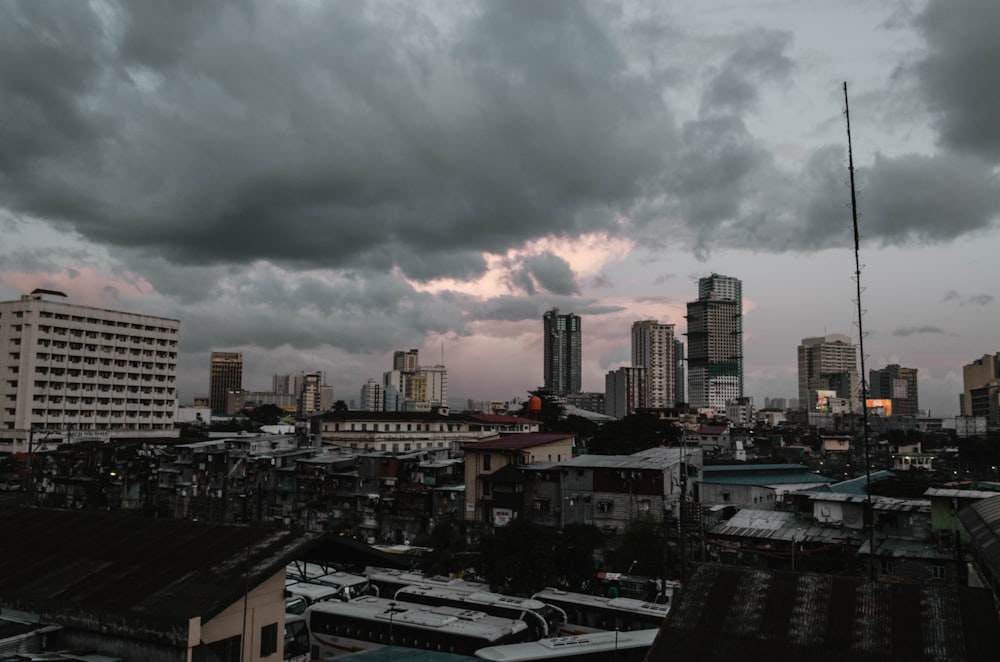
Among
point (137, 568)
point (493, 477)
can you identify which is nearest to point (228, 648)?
point (137, 568)

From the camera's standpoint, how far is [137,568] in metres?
15.2

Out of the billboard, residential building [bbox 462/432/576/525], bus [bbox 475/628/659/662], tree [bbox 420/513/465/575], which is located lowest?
tree [bbox 420/513/465/575]

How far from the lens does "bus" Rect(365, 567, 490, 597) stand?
3109cm

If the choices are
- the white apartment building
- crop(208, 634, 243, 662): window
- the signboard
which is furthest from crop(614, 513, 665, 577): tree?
the white apartment building

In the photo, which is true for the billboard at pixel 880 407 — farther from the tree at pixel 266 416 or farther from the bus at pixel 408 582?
the bus at pixel 408 582

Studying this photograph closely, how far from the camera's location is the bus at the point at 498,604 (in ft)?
86.7

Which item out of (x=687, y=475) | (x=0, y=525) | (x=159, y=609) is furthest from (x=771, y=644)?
(x=687, y=475)

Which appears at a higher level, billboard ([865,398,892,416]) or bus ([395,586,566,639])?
billboard ([865,398,892,416])

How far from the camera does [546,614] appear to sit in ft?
88.6

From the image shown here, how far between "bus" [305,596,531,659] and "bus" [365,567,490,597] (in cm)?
379

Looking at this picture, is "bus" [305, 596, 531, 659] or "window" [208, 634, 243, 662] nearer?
"window" [208, 634, 243, 662]

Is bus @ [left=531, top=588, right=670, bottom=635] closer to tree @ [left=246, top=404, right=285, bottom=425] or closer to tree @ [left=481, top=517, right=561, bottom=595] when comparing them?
tree @ [left=481, top=517, right=561, bottom=595]

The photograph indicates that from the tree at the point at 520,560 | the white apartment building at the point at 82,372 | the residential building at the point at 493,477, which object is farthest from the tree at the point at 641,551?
the white apartment building at the point at 82,372

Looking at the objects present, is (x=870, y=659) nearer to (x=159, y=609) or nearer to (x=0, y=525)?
(x=159, y=609)
